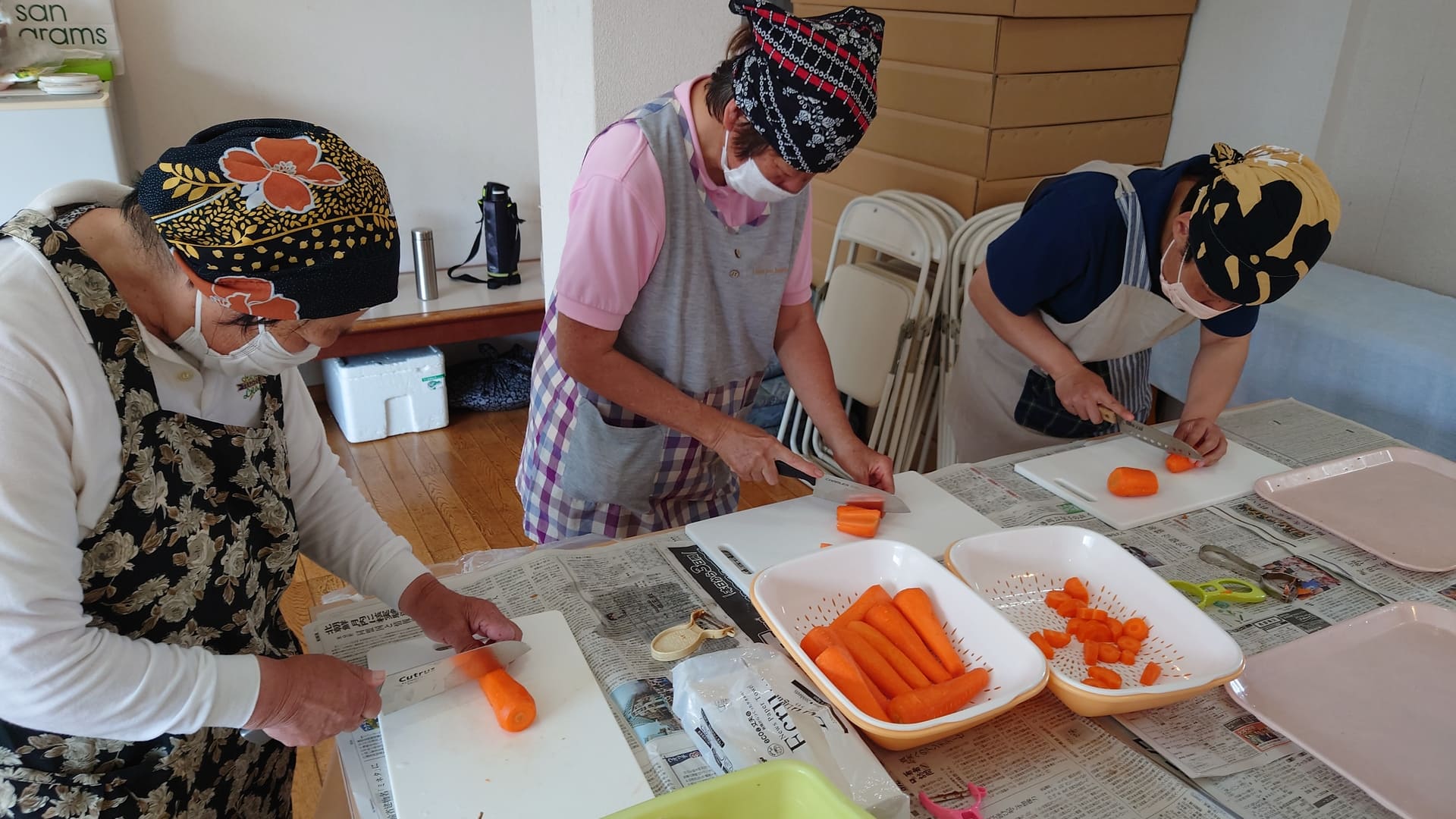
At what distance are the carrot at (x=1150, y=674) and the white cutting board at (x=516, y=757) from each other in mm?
588

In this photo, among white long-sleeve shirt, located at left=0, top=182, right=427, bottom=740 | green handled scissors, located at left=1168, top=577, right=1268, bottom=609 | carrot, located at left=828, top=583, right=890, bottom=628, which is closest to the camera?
white long-sleeve shirt, located at left=0, top=182, right=427, bottom=740

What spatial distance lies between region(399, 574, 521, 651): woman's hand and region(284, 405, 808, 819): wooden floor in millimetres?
1500

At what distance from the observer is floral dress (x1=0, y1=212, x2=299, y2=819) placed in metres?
0.85

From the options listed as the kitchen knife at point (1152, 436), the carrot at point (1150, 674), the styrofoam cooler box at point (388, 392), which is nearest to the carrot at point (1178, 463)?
the kitchen knife at point (1152, 436)

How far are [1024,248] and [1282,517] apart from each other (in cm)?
61

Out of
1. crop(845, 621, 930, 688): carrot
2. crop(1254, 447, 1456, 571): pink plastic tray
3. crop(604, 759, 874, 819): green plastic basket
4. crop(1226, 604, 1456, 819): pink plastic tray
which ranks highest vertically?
crop(604, 759, 874, 819): green plastic basket

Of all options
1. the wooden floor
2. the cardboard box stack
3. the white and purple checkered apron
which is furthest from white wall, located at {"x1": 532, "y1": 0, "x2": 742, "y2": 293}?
the wooden floor

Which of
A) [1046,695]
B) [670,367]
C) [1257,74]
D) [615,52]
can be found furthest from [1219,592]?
[1257,74]

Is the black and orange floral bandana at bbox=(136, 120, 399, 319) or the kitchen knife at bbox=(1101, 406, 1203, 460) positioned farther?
the kitchen knife at bbox=(1101, 406, 1203, 460)

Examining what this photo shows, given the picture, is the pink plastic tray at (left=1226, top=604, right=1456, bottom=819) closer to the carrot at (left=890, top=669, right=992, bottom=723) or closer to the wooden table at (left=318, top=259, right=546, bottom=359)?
the carrot at (left=890, top=669, right=992, bottom=723)

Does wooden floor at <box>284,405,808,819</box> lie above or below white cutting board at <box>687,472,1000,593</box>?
below

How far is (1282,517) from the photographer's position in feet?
4.97

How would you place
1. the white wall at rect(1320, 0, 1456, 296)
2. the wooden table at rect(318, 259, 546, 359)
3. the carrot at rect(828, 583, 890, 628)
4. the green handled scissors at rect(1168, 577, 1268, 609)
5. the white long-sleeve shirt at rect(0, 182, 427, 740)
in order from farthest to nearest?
the wooden table at rect(318, 259, 546, 359)
the white wall at rect(1320, 0, 1456, 296)
the green handled scissors at rect(1168, 577, 1268, 609)
the carrot at rect(828, 583, 890, 628)
the white long-sleeve shirt at rect(0, 182, 427, 740)

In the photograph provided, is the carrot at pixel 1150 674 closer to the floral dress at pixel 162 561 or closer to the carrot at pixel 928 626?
the carrot at pixel 928 626
